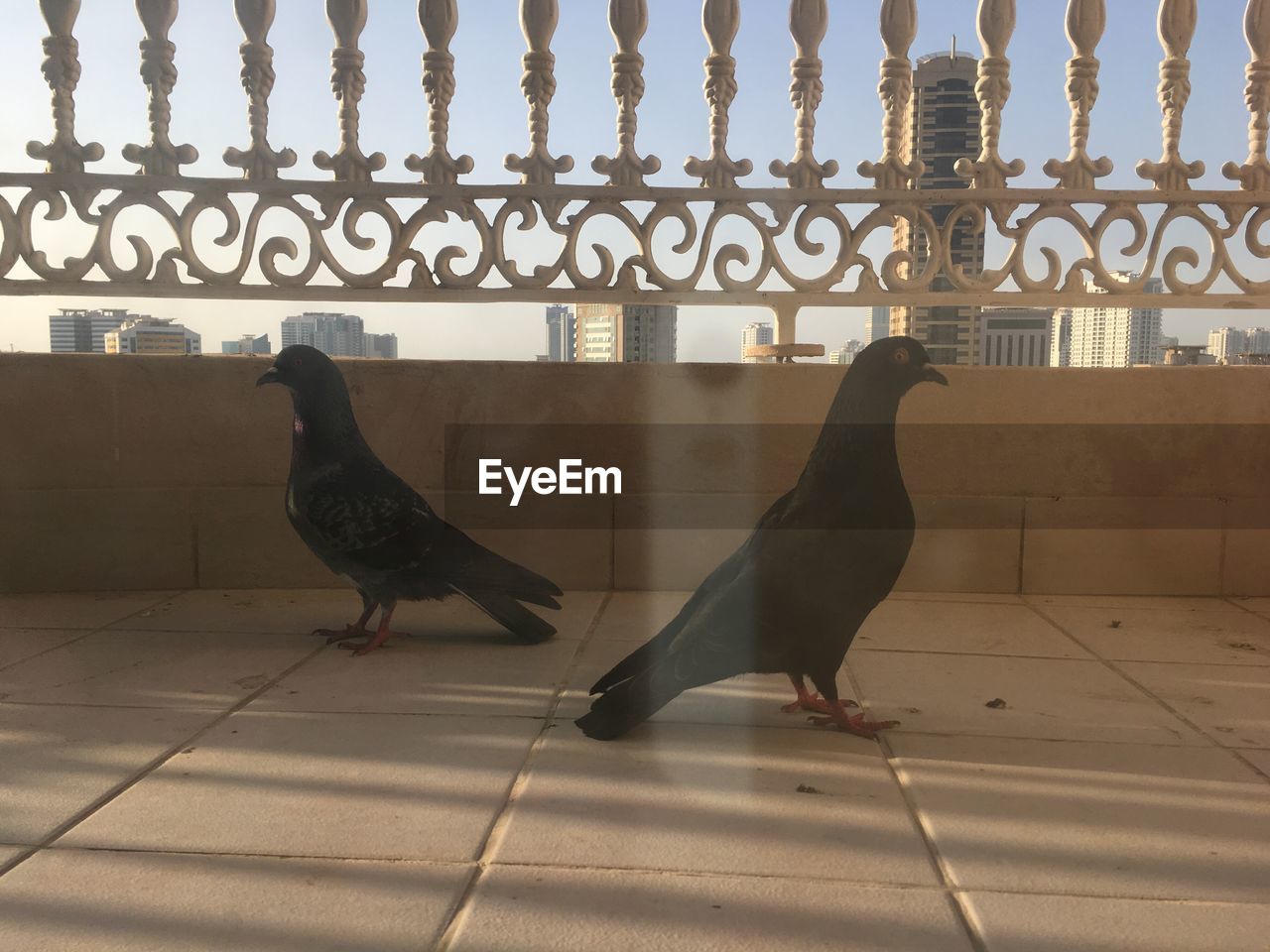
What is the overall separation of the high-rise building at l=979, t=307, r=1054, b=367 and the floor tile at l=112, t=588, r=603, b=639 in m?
2.14

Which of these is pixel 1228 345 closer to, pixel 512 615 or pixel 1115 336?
pixel 1115 336

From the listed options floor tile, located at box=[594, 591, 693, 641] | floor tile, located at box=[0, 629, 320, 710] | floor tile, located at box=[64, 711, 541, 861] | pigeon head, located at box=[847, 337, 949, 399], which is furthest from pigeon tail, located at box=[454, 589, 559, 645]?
pigeon head, located at box=[847, 337, 949, 399]

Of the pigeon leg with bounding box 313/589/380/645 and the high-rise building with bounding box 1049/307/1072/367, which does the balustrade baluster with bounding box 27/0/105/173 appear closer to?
the pigeon leg with bounding box 313/589/380/645

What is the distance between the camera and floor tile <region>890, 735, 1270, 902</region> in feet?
6.61

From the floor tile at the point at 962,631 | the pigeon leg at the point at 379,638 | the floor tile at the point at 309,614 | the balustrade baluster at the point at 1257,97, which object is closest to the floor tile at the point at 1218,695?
the floor tile at the point at 962,631

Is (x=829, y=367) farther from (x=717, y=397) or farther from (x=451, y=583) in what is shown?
(x=451, y=583)

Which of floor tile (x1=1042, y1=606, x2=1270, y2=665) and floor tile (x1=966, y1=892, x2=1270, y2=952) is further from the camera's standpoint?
floor tile (x1=1042, y1=606, x2=1270, y2=665)

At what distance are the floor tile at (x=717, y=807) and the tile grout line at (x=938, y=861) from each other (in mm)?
20

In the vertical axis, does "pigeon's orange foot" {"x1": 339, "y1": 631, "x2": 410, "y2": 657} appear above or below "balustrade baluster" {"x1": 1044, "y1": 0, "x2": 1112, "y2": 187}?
below

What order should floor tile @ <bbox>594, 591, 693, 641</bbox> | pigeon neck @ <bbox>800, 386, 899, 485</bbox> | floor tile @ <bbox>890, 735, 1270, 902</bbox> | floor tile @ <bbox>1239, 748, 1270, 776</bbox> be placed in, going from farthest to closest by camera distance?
floor tile @ <bbox>594, 591, 693, 641</bbox> < pigeon neck @ <bbox>800, 386, 899, 485</bbox> < floor tile @ <bbox>1239, 748, 1270, 776</bbox> < floor tile @ <bbox>890, 735, 1270, 902</bbox>

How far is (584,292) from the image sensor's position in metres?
4.71

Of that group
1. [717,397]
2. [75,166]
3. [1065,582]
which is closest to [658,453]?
[717,397]

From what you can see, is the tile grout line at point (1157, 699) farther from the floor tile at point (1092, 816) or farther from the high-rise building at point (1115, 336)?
the high-rise building at point (1115, 336)

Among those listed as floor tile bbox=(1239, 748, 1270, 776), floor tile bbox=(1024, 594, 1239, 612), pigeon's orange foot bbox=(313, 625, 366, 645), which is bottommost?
floor tile bbox=(1239, 748, 1270, 776)
